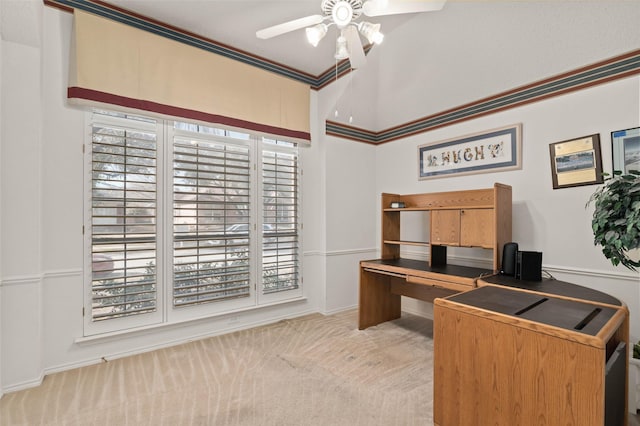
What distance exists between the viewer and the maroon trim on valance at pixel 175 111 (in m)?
2.46

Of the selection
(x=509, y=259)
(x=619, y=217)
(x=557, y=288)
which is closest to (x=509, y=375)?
(x=557, y=288)

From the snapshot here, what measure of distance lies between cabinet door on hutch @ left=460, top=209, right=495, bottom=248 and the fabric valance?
2.07 metres

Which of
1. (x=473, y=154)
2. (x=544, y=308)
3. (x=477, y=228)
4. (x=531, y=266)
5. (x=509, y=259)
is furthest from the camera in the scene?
(x=473, y=154)

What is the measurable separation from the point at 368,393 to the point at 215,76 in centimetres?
326

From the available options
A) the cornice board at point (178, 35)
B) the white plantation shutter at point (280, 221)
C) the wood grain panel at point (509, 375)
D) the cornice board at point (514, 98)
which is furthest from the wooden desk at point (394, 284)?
the cornice board at point (178, 35)

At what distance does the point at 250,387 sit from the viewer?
2250 mm

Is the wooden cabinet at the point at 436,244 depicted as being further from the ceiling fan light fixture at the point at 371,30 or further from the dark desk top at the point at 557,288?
the ceiling fan light fixture at the point at 371,30

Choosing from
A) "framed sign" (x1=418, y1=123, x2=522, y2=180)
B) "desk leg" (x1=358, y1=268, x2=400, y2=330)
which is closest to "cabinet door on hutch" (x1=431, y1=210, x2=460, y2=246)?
"framed sign" (x1=418, y1=123, x2=522, y2=180)

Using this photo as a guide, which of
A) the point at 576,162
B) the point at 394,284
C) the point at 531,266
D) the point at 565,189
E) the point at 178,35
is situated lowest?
the point at 394,284

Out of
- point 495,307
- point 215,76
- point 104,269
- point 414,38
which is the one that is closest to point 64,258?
point 104,269

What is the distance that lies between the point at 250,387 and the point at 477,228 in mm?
2403

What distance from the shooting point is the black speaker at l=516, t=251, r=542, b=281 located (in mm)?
2354

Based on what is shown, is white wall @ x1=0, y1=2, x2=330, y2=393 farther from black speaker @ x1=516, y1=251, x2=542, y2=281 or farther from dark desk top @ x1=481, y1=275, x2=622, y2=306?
black speaker @ x1=516, y1=251, x2=542, y2=281

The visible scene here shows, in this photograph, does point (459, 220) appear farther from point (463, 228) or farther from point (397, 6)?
point (397, 6)
